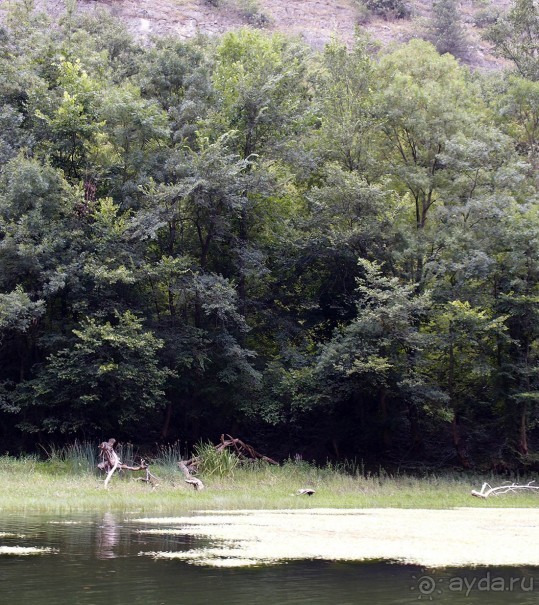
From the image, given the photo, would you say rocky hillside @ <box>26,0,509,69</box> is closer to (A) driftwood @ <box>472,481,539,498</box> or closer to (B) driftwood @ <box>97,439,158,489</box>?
(A) driftwood @ <box>472,481,539,498</box>

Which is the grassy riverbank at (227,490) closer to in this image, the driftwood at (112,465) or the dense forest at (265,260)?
the driftwood at (112,465)

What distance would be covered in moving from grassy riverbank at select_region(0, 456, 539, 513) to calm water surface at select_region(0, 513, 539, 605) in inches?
318

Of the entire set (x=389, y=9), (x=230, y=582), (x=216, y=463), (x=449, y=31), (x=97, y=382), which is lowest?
(x=216, y=463)

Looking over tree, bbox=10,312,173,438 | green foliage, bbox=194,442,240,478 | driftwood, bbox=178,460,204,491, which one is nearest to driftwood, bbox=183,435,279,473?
green foliage, bbox=194,442,240,478

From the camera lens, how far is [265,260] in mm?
36250

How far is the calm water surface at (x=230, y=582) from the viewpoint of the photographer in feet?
32.8

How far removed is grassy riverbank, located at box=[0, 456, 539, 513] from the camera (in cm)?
2144

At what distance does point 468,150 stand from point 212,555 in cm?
2439

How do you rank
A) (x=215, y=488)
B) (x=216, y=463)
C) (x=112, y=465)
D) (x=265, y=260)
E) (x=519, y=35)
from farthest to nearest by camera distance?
(x=519, y=35)
(x=265, y=260)
(x=216, y=463)
(x=112, y=465)
(x=215, y=488)

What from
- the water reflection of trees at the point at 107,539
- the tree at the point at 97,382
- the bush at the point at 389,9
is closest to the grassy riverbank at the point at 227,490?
the tree at the point at 97,382

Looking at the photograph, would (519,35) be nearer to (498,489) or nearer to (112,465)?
(498,489)

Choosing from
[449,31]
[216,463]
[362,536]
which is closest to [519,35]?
[216,463]

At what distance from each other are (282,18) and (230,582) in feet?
341

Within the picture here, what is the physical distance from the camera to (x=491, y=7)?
373 feet
